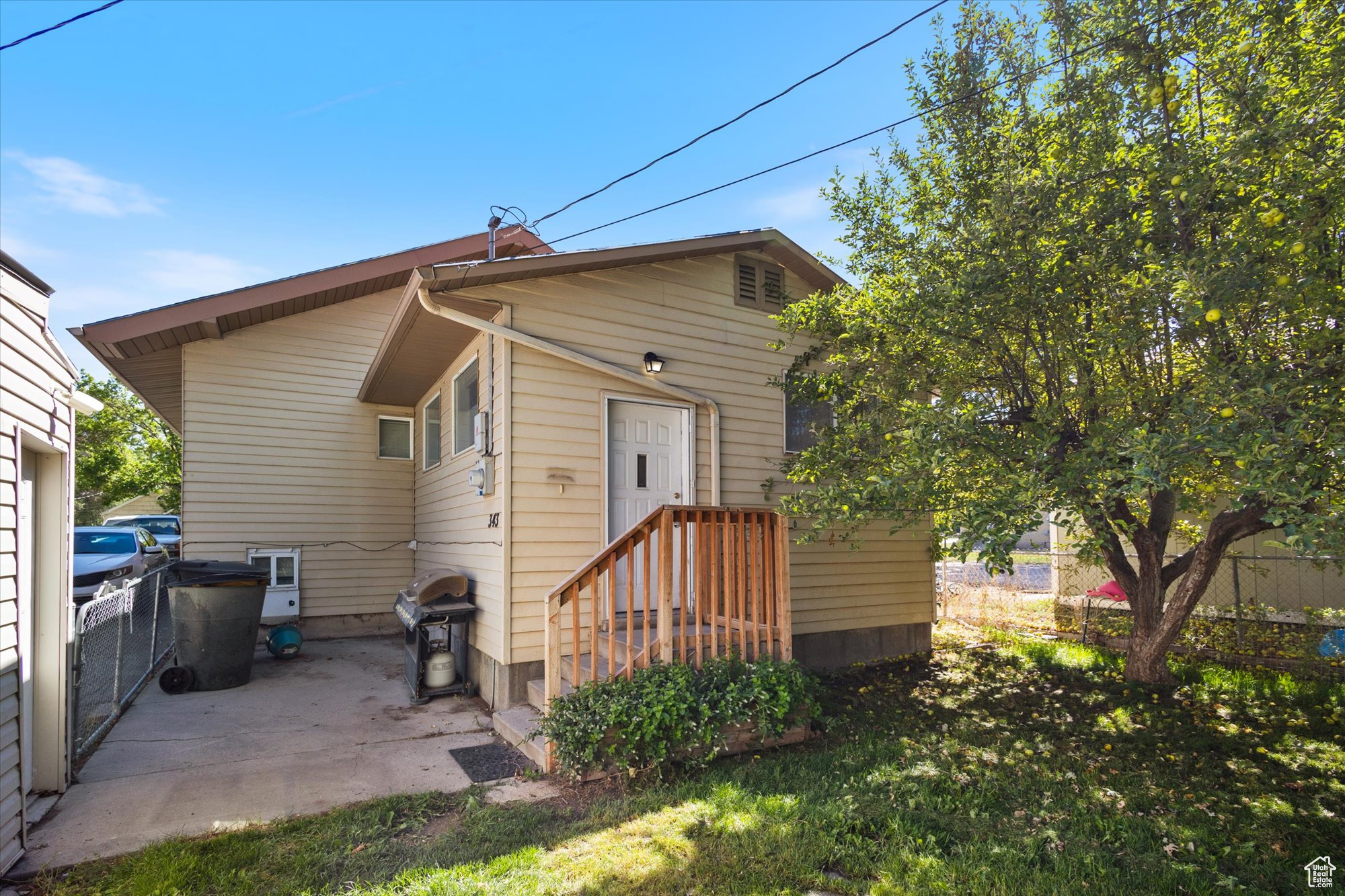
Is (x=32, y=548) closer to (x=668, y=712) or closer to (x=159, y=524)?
(x=668, y=712)

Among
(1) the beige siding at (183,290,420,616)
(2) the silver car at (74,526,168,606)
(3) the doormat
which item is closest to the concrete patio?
(3) the doormat

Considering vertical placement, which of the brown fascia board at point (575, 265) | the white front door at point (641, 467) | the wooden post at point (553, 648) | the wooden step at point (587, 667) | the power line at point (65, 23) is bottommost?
the wooden step at point (587, 667)

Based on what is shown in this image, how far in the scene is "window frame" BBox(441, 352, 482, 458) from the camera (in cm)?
620

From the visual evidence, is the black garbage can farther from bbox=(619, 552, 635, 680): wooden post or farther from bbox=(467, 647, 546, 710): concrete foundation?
bbox=(619, 552, 635, 680): wooden post

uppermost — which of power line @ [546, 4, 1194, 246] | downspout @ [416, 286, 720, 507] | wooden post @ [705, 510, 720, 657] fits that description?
power line @ [546, 4, 1194, 246]

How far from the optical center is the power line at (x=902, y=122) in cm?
390

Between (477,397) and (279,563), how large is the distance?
180 inches

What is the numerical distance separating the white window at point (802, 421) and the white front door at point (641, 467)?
121cm

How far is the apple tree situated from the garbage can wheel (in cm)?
559

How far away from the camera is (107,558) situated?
913cm

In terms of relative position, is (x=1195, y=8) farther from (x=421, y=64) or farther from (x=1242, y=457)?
(x=421, y=64)

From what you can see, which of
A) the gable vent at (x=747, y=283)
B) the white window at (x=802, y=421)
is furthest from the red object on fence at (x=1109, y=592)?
the gable vent at (x=747, y=283)

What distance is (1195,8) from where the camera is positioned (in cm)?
377

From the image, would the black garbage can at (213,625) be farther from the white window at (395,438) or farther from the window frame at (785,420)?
the window frame at (785,420)
